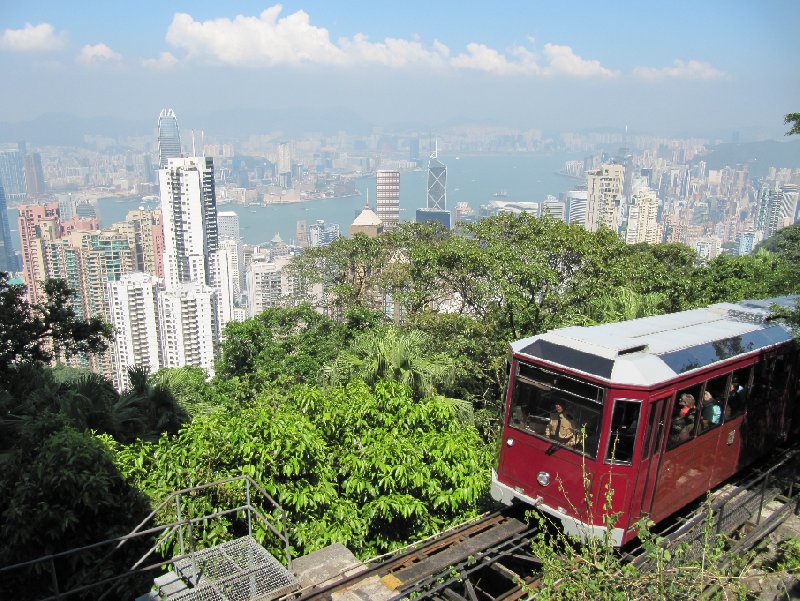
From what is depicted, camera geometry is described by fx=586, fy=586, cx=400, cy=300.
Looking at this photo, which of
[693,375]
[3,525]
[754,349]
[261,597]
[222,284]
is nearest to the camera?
[261,597]

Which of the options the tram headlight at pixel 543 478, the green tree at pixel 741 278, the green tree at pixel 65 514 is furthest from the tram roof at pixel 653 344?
the green tree at pixel 741 278

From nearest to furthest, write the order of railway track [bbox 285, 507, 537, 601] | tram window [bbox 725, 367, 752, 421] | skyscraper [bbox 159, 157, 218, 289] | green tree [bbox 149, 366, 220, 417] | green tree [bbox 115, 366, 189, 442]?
1. railway track [bbox 285, 507, 537, 601]
2. tram window [bbox 725, 367, 752, 421]
3. green tree [bbox 115, 366, 189, 442]
4. green tree [bbox 149, 366, 220, 417]
5. skyscraper [bbox 159, 157, 218, 289]

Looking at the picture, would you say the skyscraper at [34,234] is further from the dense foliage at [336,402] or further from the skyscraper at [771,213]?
the skyscraper at [771,213]

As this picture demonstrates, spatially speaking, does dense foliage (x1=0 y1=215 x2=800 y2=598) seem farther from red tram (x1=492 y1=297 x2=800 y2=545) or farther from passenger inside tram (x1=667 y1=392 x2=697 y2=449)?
passenger inside tram (x1=667 y1=392 x2=697 y2=449)

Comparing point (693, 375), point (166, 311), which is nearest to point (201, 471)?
point (693, 375)

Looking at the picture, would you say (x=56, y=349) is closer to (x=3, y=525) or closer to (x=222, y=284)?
(x=3, y=525)

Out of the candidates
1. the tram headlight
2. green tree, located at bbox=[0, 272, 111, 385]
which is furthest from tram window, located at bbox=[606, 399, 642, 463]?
green tree, located at bbox=[0, 272, 111, 385]
